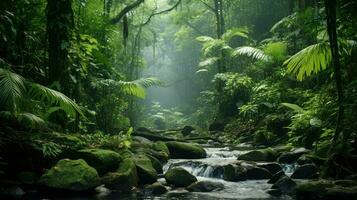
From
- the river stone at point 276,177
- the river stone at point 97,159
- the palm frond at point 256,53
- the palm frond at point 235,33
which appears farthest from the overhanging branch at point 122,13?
the river stone at point 276,177

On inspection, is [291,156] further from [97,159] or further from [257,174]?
[97,159]

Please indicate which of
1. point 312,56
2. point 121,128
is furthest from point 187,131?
point 312,56

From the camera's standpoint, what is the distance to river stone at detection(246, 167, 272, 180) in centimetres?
786

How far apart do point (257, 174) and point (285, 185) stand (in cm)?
126

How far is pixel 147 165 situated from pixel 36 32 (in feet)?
12.1

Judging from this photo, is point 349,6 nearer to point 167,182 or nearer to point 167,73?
point 167,182

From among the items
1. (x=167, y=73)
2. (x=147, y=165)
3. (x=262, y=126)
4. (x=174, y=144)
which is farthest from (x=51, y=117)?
(x=167, y=73)

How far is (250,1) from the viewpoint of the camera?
76.2 ft

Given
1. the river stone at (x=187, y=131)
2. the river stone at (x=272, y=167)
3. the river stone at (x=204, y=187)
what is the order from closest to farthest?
the river stone at (x=204, y=187) < the river stone at (x=272, y=167) < the river stone at (x=187, y=131)

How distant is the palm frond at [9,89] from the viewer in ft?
17.0

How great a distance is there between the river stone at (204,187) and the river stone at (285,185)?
93 cm

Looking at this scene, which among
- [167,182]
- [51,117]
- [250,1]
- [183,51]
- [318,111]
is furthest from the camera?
[183,51]

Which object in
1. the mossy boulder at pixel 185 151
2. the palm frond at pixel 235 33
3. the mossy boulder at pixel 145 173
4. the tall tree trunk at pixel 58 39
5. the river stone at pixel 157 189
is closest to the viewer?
the river stone at pixel 157 189

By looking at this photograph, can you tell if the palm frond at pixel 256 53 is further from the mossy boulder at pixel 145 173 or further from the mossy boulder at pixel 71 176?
the mossy boulder at pixel 71 176
